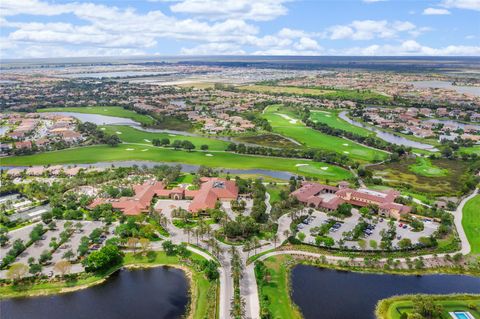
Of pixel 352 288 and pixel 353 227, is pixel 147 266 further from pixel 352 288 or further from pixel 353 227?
pixel 353 227

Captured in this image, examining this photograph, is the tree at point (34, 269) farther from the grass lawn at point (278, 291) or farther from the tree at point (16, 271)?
the grass lawn at point (278, 291)

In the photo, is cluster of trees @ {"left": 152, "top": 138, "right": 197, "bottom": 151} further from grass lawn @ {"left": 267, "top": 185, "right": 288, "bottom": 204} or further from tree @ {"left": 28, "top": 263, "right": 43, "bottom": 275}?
tree @ {"left": 28, "top": 263, "right": 43, "bottom": 275}

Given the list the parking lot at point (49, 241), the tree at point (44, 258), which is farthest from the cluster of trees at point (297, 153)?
the tree at point (44, 258)

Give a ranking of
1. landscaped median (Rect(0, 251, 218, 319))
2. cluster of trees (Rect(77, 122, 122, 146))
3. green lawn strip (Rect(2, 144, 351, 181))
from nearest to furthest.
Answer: landscaped median (Rect(0, 251, 218, 319)), green lawn strip (Rect(2, 144, 351, 181)), cluster of trees (Rect(77, 122, 122, 146))

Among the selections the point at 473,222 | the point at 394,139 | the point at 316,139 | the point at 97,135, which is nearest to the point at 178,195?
the point at 473,222

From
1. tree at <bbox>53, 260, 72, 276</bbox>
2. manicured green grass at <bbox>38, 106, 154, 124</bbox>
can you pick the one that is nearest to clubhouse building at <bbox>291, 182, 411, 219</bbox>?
tree at <bbox>53, 260, 72, 276</bbox>

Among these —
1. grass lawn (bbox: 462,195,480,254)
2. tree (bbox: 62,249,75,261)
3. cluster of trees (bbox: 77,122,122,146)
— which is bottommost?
grass lawn (bbox: 462,195,480,254)


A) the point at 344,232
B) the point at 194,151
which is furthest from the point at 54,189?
the point at 344,232

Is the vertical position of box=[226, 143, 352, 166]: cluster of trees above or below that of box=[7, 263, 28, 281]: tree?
above
